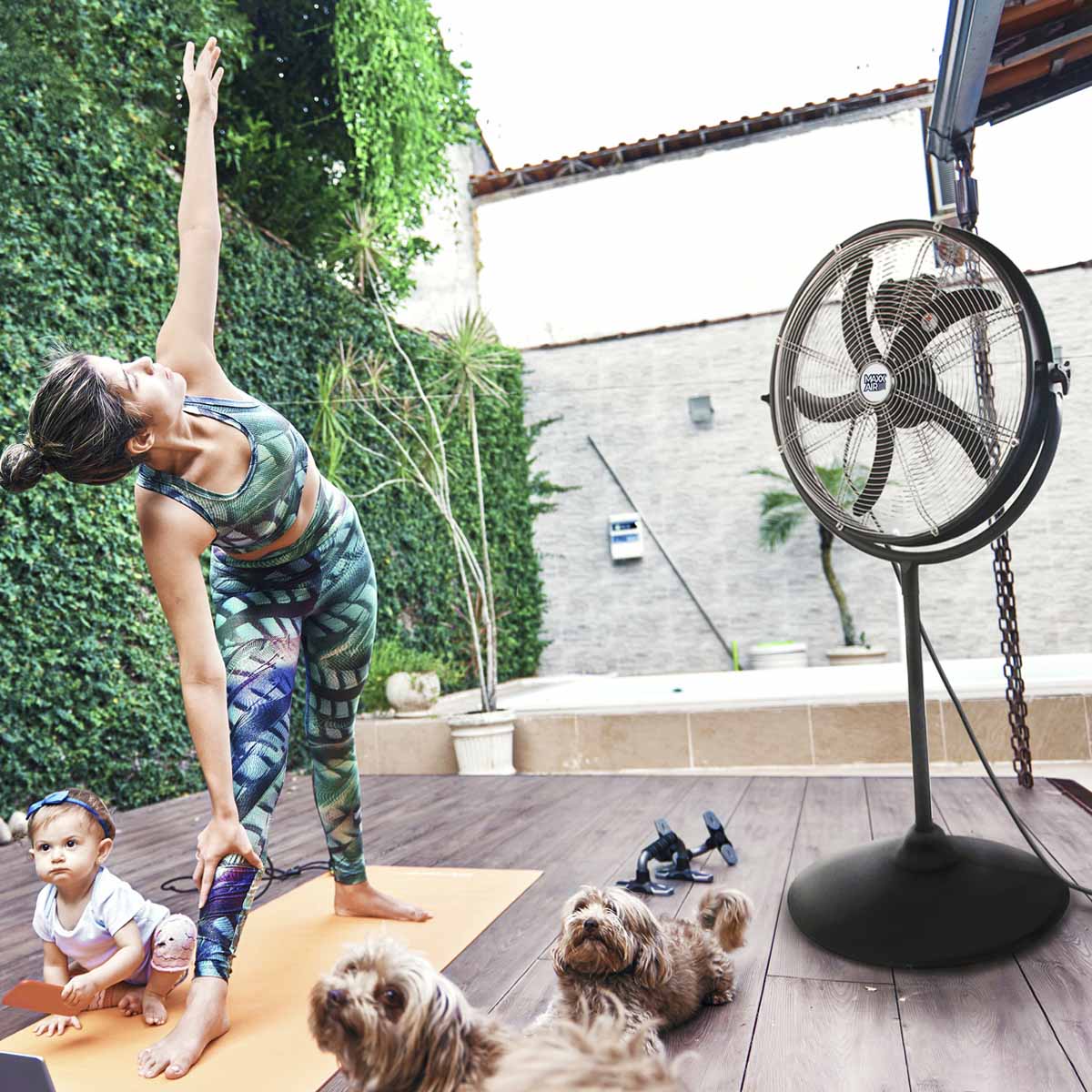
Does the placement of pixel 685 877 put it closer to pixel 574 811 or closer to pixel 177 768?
pixel 574 811

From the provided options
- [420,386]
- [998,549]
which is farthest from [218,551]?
[420,386]

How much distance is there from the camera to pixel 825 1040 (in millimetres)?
1311

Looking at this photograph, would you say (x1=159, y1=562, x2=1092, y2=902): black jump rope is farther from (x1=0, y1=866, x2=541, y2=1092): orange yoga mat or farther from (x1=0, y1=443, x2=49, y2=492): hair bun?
(x1=0, y1=443, x2=49, y2=492): hair bun

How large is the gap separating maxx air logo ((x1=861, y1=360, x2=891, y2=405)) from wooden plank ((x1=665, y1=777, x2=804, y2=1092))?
Answer: 1.07m

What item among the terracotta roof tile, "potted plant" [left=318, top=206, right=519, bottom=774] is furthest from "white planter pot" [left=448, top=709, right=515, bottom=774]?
the terracotta roof tile

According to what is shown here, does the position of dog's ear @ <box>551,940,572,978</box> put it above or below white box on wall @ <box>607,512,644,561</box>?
below

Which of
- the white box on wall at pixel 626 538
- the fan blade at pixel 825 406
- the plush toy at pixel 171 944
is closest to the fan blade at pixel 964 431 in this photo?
the fan blade at pixel 825 406

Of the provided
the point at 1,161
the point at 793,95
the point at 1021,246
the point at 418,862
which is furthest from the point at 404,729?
the point at 793,95

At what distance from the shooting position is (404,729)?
456 centimetres

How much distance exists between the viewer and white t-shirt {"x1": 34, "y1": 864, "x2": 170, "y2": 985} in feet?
4.92

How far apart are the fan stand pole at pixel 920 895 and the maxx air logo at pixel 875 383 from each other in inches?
14.2

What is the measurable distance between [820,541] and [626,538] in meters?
1.82

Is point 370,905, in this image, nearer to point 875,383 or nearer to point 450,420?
point 875,383

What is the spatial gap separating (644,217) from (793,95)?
6.99 feet
